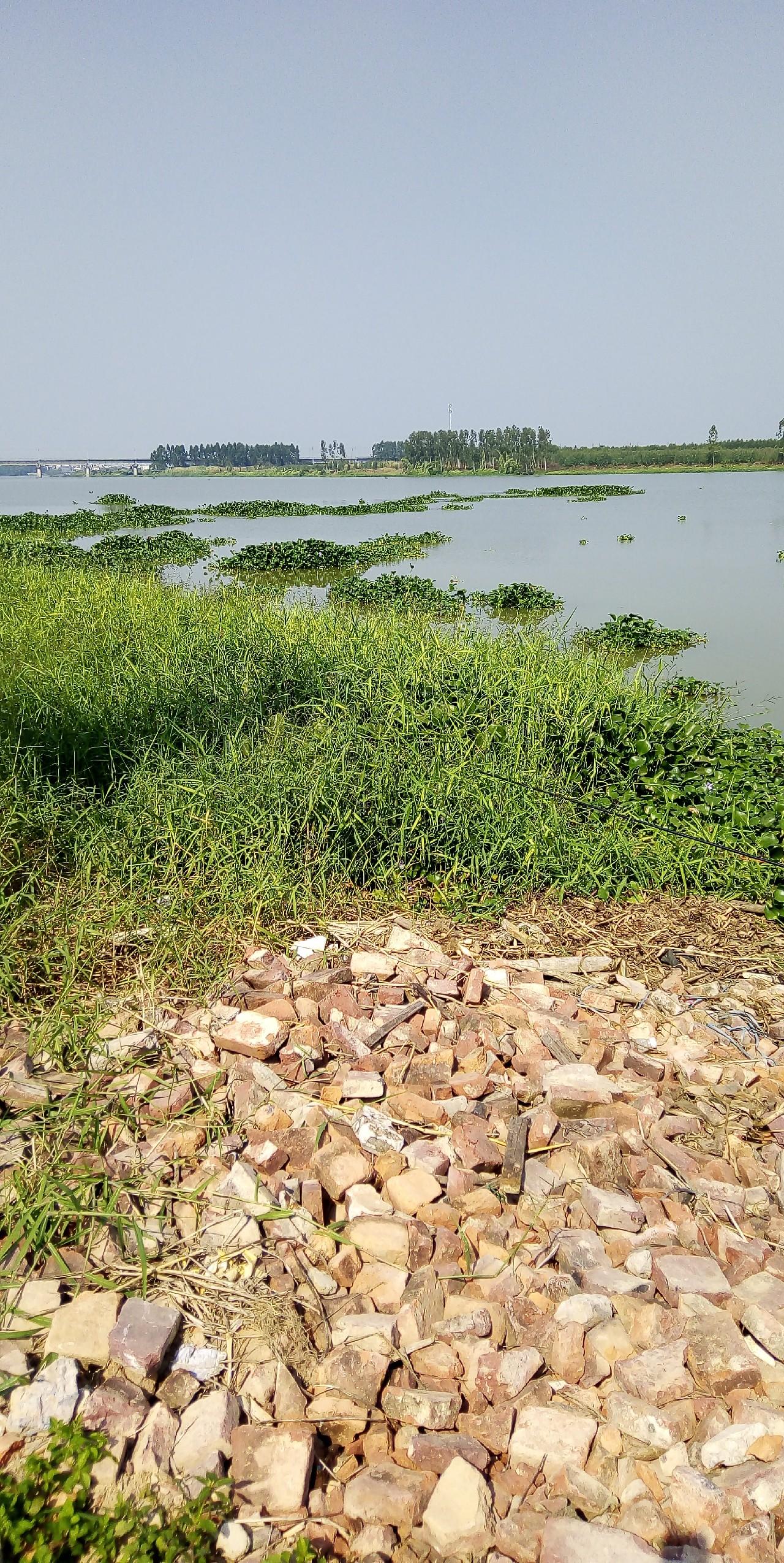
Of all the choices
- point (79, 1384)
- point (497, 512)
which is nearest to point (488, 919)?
point (79, 1384)

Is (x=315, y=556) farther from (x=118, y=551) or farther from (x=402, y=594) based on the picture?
(x=402, y=594)

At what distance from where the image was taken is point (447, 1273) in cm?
163

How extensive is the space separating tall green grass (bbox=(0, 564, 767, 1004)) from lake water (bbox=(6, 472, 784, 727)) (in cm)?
277

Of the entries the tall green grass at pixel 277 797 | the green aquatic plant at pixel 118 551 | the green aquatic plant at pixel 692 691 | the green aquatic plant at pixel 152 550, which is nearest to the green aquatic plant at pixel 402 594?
the green aquatic plant at pixel 118 551

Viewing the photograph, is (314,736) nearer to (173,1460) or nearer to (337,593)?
(173,1460)

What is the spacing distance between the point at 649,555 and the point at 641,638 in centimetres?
604

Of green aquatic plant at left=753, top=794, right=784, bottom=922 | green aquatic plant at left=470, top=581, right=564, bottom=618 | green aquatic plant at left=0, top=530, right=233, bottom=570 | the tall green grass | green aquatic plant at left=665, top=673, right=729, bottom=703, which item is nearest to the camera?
the tall green grass

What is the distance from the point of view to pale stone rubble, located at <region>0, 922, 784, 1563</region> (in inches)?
49.9

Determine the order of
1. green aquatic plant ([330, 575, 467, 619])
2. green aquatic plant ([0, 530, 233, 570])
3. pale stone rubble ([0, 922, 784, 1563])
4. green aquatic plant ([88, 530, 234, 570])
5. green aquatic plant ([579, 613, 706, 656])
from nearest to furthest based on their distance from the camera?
pale stone rubble ([0, 922, 784, 1563]) < green aquatic plant ([579, 613, 706, 656]) < green aquatic plant ([330, 575, 467, 619]) < green aquatic plant ([0, 530, 233, 570]) < green aquatic plant ([88, 530, 234, 570])

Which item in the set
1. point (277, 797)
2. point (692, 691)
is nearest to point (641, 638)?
point (692, 691)

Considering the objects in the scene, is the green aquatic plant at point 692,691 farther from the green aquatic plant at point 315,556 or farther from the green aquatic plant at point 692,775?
the green aquatic plant at point 315,556

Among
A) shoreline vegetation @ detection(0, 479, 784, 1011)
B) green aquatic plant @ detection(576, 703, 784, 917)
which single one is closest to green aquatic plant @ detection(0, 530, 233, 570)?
shoreline vegetation @ detection(0, 479, 784, 1011)

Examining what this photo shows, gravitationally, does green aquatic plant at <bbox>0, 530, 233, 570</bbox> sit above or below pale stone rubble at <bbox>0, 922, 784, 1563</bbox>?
above

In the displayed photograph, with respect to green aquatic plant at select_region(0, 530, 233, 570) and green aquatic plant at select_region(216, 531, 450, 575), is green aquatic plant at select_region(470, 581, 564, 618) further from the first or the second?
green aquatic plant at select_region(0, 530, 233, 570)
